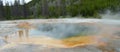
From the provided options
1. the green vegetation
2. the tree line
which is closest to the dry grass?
the green vegetation

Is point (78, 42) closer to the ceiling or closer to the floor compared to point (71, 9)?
closer to the ceiling

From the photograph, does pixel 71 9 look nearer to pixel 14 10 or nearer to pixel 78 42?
pixel 14 10

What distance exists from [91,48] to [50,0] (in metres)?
99.3

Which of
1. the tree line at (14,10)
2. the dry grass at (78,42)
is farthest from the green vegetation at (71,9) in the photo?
the dry grass at (78,42)

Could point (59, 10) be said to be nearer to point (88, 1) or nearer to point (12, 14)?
point (88, 1)

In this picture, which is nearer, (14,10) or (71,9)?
(71,9)

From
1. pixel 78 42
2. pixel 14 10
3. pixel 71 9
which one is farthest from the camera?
pixel 14 10

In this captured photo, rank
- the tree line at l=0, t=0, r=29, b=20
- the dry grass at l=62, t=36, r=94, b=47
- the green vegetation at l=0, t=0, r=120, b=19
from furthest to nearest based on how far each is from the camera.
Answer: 1. the tree line at l=0, t=0, r=29, b=20
2. the green vegetation at l=0, t=0, r=120, b=19
3. the dry grass at l=62, t=36, r=94, b=47

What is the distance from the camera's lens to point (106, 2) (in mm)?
66750

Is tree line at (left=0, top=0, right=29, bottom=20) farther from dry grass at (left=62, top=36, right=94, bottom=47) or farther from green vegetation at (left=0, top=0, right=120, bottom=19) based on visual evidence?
dry grass at (left=62, top=36, right=94, bottom=47)

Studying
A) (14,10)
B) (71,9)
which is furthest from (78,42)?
(14,10)

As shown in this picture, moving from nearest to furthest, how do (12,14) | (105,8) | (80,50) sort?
1. (80,50)
2. (105,8)
3. (12,14)

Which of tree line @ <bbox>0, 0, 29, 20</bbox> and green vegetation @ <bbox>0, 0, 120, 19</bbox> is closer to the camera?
green vegetation @ <bbox>0, 0, 120, 19</bbox>

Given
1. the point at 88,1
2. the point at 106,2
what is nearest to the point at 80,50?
the point at 106,2
